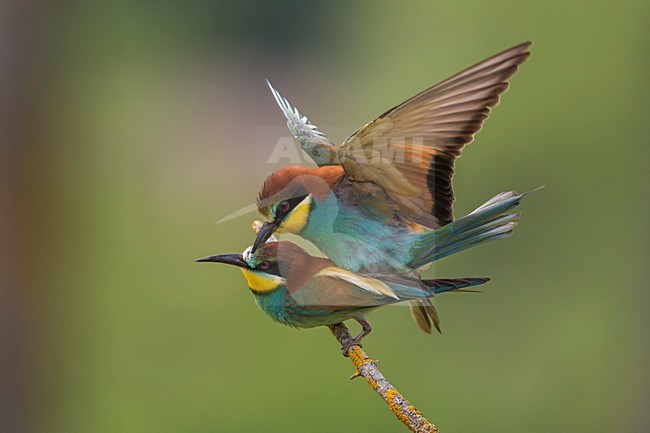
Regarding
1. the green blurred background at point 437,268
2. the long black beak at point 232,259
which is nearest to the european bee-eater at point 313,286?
the long black beak at point 232,259

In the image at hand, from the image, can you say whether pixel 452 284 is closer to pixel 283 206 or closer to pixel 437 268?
pixel 283 206

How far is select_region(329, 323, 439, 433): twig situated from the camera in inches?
31.2

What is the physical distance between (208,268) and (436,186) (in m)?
1.86

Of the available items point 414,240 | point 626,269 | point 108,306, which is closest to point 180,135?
point 108,306

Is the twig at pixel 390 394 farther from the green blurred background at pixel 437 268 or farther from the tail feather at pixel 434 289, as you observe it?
the green blurred background at pixel 437 268

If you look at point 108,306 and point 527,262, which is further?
point 108,306

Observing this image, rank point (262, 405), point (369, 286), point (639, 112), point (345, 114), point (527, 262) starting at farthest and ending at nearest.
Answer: point (345, 114), point (639, 112), point (527, 262), point (262, 405), point (369, 286)

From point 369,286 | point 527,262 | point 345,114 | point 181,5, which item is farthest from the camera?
point 181,5

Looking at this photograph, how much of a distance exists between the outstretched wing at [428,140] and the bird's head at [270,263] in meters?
0.09

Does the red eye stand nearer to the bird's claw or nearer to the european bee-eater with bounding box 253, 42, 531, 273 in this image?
the european bee-eater with bounding box 253, 42, 531, 273

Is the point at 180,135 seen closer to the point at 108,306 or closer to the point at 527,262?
the point at 108,306

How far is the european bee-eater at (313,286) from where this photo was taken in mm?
773

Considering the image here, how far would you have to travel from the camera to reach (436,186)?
80cm

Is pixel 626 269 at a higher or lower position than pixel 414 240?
lower
